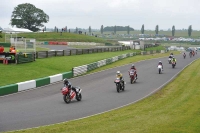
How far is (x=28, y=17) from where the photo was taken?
114 meters

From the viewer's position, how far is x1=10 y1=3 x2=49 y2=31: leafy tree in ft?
370

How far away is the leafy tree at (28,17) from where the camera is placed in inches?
4441

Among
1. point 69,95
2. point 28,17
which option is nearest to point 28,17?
point 28,17

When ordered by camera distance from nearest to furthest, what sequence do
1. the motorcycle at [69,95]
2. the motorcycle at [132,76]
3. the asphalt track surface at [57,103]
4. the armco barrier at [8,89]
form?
the asphalt track surface at [57,103] < the motorcycle at [69,95] < the armco barrier at [8,89] < the motorcycle at [132,76]

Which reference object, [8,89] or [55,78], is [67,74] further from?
[8,89]

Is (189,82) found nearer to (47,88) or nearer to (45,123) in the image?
(47,88)

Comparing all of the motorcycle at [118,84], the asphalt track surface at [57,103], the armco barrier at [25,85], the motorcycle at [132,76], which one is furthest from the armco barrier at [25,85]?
the motorcycle at [132,76]

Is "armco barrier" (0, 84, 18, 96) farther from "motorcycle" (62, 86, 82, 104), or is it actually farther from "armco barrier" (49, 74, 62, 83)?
"armco barrier" (49, 74, 62, 83)

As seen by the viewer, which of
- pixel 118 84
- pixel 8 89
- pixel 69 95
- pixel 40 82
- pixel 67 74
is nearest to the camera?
pixel 69 95

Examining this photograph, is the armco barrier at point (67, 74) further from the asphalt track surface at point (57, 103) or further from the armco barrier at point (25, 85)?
the asphalt track surface at point (57, 103)

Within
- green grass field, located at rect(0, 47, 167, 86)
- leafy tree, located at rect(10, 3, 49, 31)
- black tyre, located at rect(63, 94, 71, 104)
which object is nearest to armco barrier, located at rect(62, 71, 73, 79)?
green grass field, located at rect(0, 47, 167, 86)

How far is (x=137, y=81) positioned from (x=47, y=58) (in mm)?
14862

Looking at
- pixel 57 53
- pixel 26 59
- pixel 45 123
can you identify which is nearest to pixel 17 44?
pixel 26 59

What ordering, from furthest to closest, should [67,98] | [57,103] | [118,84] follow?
[118,84] < [67,98] < [57,103]
